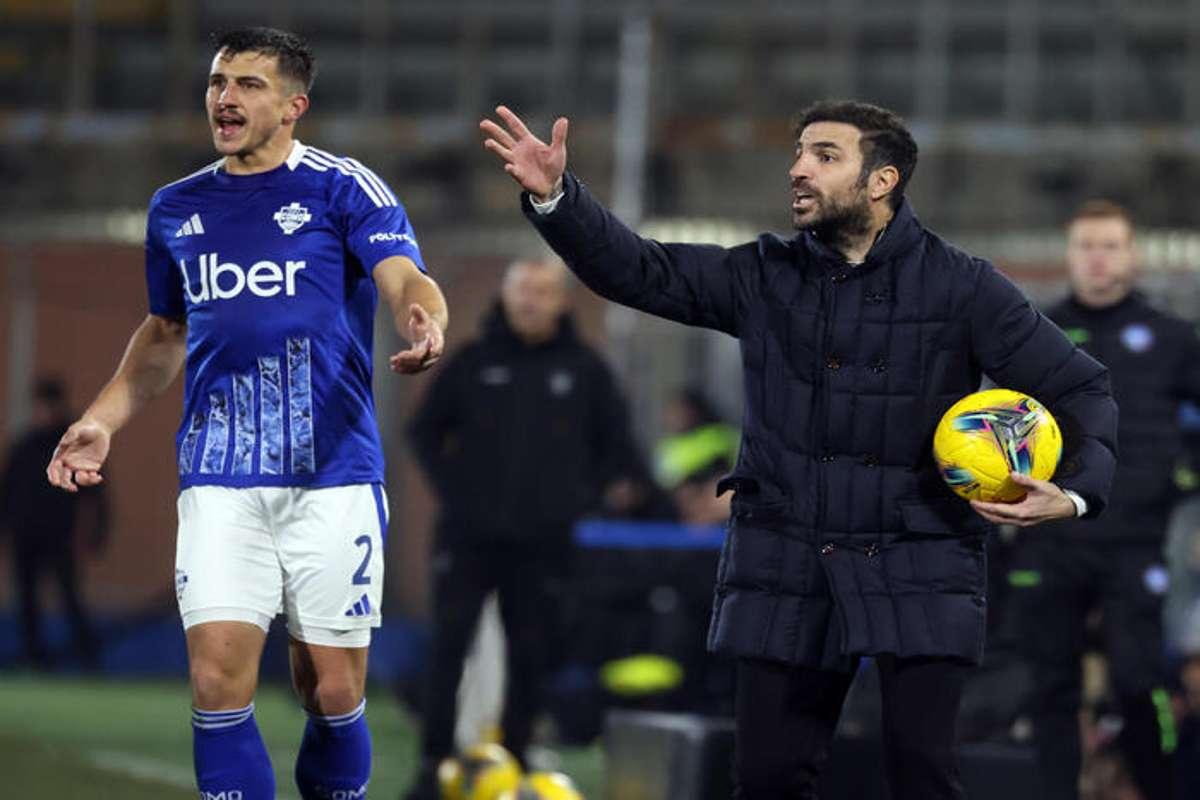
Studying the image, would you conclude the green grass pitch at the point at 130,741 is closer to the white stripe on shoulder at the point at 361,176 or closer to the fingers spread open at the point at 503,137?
the white stripe on shoulder at the point at 361,176

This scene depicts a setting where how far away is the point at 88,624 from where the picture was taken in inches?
774

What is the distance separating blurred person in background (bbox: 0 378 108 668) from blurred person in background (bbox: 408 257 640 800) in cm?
885

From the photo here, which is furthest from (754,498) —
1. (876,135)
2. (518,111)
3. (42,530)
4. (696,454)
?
(518,111)

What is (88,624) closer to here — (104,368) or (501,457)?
(104,368)

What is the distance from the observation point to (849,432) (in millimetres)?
6234

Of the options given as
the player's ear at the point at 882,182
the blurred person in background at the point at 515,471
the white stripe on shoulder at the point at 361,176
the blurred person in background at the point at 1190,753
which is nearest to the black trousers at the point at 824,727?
the player's ear at the point at 882,182

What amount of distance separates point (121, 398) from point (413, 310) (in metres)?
1.10

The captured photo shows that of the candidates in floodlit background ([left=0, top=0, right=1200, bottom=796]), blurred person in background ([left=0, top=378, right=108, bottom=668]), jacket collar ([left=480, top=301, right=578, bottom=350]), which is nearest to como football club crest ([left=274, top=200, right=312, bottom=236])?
jacket collar ([left=480, top=301, right=578, bottom=350])

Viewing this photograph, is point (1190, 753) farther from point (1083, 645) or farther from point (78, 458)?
point (78, 458)

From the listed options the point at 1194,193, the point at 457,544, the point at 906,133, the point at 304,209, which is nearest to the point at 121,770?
the point at 457,544

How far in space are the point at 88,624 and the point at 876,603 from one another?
561 inches

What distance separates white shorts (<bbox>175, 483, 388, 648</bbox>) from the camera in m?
6.50

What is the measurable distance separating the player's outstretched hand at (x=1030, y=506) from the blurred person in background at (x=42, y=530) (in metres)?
13.7

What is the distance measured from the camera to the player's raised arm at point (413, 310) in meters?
5.91
